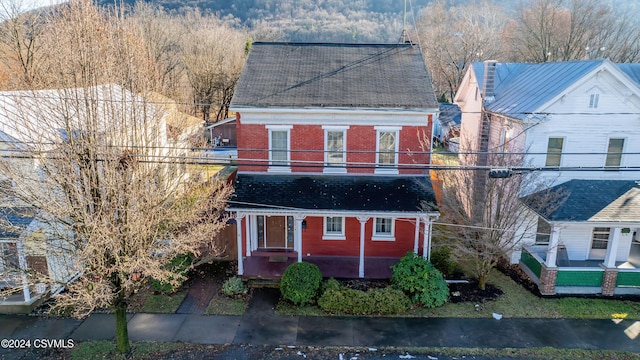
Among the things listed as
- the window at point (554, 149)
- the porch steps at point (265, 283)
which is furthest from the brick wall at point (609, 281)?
the porch steps at point (265, 283)

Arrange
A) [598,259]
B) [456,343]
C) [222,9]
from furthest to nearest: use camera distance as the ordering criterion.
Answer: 1. [222,9]
2. [598,259]
3. [456,343]

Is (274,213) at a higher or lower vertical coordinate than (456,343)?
higher

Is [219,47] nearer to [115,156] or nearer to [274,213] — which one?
[274,213]

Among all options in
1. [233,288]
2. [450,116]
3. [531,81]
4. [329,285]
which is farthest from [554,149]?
[450,116]

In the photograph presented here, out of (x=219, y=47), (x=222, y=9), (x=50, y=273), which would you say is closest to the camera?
(x=50, y=273)

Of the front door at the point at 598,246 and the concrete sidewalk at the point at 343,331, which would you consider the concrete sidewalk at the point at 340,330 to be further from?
the front door at the point at 598,246

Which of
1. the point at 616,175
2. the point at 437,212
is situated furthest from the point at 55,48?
the point at 616,175
